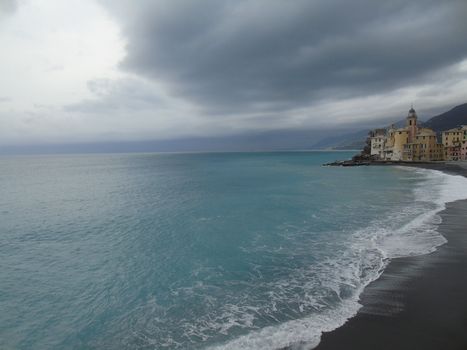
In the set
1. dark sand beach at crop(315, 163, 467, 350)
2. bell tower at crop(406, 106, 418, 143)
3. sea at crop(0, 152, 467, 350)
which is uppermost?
bell tower at crop(406, 106, 418, 143)

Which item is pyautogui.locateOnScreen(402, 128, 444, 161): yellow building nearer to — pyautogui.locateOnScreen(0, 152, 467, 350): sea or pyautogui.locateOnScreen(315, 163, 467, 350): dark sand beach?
pyautogui.locateOnScreen(0, 152, 467, 350): sea

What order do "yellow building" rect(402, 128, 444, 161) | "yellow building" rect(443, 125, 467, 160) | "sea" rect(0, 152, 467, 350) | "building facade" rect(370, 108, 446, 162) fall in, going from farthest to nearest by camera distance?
1. "building facade" rect(370, 108, 446, 162)
2. "yellow building" rect(402, 128, 444, 161)
3. "yellow building" rect(443, 125, 467, 160)
4. "sea" rect(0, 152, 467, 350)

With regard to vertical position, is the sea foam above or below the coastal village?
below

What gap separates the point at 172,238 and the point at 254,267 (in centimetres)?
874

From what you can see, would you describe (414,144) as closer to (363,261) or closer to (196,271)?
(363,261)

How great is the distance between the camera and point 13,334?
1062 centimetres

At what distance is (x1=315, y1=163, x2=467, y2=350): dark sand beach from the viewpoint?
29.2 ft

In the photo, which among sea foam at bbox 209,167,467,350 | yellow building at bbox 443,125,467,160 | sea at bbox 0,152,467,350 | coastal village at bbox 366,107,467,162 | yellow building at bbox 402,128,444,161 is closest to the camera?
sea foam at bbox 209,167,467,350

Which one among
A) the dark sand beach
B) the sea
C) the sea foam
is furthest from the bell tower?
the dark sand beach

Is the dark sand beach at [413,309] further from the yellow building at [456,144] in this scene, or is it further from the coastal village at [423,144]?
the yellow building at [456,144]

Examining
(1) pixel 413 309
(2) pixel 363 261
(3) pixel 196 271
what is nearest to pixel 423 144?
(2) pixel 363 261

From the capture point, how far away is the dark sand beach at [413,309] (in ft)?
29.2

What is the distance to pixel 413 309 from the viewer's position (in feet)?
34.9

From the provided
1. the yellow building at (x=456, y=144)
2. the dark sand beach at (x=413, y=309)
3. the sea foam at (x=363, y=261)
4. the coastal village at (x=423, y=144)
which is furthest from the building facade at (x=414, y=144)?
the dark sand beach at (x=413, y=309)
